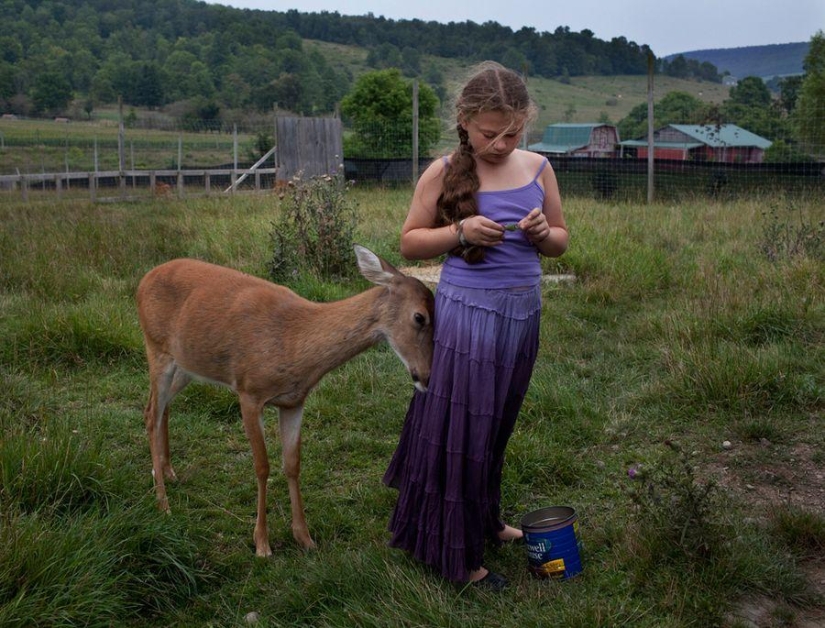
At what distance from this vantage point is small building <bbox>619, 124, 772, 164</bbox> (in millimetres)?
26016

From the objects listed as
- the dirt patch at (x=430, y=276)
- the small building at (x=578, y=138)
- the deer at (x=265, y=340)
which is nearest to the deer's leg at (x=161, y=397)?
the deer at (x=265, y=340)

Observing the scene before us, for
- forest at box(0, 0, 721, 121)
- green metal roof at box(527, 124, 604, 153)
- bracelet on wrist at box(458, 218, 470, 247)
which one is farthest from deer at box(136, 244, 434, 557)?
green metal roof at box(527, 124, 604, 153)


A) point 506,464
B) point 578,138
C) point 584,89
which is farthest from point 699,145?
point 584,89

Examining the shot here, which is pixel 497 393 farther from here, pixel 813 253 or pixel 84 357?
pixel 813 253

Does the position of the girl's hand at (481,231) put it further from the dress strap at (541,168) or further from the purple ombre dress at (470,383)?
the dress strap at (541,168)

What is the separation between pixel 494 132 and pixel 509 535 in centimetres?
180

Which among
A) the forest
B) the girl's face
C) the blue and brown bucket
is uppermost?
the forest

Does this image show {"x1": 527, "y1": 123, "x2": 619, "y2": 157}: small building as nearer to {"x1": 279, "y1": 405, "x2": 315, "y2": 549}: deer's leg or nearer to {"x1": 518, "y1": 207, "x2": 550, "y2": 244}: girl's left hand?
{"x1": 279, "y1": 405, "x2": 315, "y2": 549}: deer's leg

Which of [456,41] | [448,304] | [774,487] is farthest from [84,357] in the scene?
[456,41]

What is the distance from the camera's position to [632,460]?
184 inches

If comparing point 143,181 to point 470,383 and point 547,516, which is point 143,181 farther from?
point 470,383

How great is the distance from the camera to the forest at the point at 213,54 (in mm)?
40875

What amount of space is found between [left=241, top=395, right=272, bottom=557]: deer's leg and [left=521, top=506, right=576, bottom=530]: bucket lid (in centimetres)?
118

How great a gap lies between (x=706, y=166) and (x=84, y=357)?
36.2ft
